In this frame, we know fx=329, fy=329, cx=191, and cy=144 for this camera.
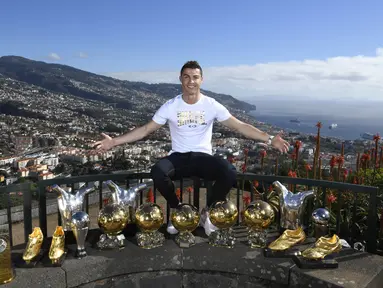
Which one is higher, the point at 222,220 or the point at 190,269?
the point at 222,220

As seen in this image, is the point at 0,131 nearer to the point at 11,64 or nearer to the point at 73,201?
the point at 73,201

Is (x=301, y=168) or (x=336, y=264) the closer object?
(x=336, y=264)

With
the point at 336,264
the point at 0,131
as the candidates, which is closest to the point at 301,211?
the point at 336,264

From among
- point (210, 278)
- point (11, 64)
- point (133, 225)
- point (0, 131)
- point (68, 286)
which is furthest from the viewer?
point (11, 64)

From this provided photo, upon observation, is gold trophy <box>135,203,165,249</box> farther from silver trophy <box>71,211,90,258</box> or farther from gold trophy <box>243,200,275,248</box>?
gold trophy <box>243,200,275,248</box>

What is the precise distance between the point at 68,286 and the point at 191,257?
1.15 meters

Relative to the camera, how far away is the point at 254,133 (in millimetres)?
3889

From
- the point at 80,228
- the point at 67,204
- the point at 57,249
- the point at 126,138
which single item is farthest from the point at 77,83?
the point at 57,249

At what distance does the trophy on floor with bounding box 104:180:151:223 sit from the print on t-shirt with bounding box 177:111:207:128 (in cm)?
86

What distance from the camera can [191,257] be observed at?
3.25 meters

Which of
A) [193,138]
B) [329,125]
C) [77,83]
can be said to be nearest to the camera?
[193,138]

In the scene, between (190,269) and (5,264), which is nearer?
(5,264)

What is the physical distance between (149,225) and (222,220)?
2.50 feet

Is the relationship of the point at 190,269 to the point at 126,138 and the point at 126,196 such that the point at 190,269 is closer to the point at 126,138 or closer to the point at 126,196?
the point at 126,196
